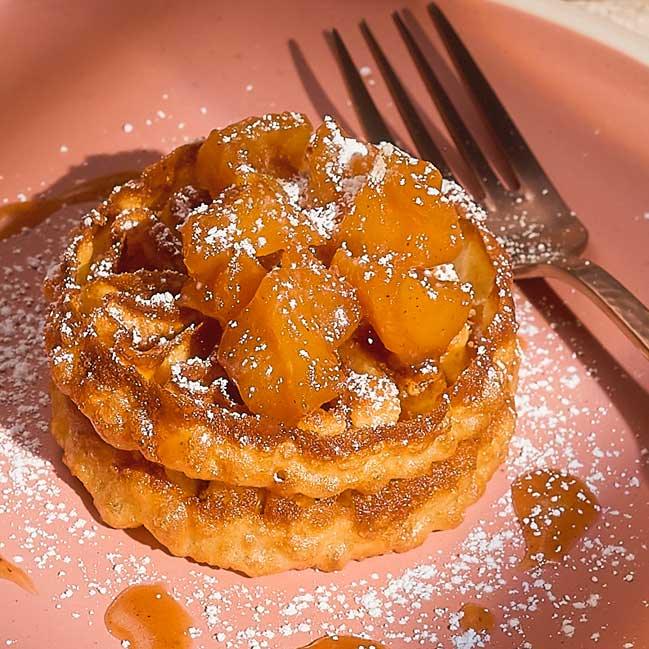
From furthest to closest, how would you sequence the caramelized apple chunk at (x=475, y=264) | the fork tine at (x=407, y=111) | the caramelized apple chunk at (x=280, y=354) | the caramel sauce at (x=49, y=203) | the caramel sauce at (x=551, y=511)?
1. the fork tine at (x=407, y=111)
2. the caramel sauce at (x=49, y=203)
3. the caramelized apple chunk at (x=475, y=264)
4. the caramel sauce at (x=551, y=511)
5. the caramelized apple chunk at (x=280, y=354)

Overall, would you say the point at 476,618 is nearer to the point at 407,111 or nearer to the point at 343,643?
the point at 343,643

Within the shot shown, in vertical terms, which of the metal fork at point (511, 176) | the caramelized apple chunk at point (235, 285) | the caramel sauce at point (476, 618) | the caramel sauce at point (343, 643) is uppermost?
the caramelized apple chunk at point (235, 285)

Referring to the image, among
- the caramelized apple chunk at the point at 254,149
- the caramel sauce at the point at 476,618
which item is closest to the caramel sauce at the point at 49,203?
the caramelized apple chunk at the point at 254,149

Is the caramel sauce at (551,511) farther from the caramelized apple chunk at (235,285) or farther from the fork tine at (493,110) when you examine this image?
the fork tine at (493,110)

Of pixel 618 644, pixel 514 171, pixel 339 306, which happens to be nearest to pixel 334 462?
pixel 339 306

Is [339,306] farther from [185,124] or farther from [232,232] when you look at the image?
[185,124]

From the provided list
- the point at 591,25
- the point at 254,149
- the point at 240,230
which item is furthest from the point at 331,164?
the point at 591,25
